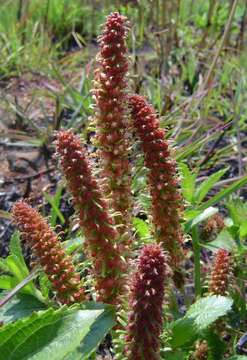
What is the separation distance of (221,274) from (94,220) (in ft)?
1.42

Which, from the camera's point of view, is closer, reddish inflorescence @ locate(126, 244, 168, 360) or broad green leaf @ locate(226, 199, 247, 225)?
reddish inflorescence @ locate(126, 244, 168, 360)

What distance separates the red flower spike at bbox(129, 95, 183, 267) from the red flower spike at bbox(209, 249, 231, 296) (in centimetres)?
10

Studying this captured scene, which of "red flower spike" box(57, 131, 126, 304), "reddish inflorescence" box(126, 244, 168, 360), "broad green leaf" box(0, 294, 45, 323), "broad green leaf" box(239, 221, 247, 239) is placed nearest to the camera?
"reddish inflorescence" box(126, 244, 168, 360)

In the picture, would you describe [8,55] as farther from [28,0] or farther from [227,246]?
[227,246]

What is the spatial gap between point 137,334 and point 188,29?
360 cm

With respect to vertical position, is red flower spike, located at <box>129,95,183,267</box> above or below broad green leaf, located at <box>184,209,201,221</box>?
above

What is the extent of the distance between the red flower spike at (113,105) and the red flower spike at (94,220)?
0.20ft

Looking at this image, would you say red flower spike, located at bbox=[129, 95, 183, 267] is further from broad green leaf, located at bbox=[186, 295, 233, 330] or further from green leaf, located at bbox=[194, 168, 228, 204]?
green leaf, located at bbox=[194, 168, 228, 204]

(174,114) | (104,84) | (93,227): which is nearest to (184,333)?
(93,227)

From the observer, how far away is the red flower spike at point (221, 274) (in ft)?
5.34

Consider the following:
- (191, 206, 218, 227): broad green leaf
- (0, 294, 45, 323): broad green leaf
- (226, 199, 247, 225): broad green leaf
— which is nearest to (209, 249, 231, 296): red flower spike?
(191, 206, 218, 227): broad green leaf

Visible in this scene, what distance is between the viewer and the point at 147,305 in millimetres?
1204

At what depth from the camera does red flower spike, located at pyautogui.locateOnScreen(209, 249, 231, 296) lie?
1.63m

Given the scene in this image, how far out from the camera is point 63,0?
15.7ft
